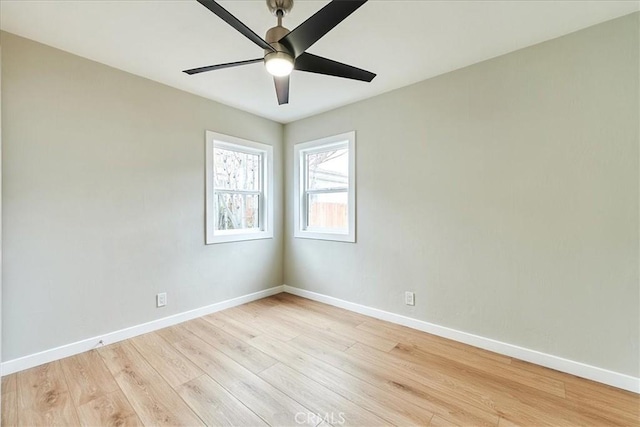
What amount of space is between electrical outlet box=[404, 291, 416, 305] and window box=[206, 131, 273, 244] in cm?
196

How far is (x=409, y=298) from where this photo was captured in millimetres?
2867

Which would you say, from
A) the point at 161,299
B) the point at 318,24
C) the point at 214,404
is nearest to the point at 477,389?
the point at 214,404

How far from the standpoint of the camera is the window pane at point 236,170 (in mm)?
3428

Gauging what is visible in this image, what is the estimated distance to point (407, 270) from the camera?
2885 millimetres

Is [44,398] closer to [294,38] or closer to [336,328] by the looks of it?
[336,328]

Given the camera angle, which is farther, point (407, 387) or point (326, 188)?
point (326, 188)

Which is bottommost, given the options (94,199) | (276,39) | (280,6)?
(94,199)

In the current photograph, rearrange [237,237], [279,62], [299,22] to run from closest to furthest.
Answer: [279,62] < [299,22] < [237,237]

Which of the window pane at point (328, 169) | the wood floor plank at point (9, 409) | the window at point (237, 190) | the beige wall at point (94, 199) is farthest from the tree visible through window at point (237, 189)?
the wood floor plank at point (9, 409)

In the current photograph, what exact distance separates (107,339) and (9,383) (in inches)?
24.1

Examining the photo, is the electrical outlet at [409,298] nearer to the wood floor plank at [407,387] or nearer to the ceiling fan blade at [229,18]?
the wood floor plank at [407,387]

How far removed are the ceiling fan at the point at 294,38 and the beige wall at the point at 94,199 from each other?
129 cm

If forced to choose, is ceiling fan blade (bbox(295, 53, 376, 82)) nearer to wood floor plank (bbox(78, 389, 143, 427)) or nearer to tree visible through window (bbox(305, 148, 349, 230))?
tree visible through window (bbox(305, 148, 349, 230))

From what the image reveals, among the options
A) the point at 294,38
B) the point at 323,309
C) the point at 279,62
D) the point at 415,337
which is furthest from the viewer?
the point at 323,309
